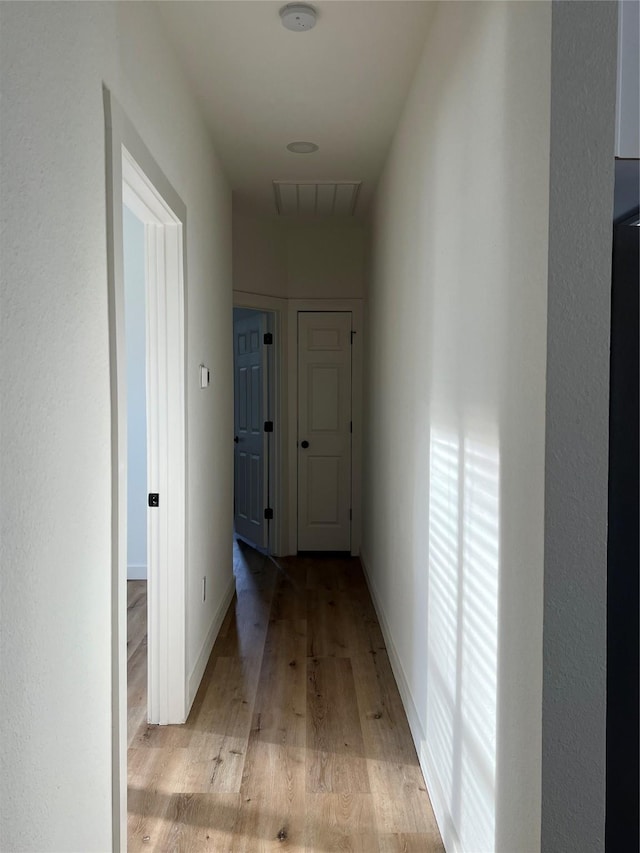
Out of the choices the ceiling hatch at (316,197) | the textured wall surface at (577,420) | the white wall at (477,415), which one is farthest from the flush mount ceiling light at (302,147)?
the textured wall surface at (577,420)

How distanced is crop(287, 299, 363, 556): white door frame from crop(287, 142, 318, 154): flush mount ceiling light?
184 centimetres

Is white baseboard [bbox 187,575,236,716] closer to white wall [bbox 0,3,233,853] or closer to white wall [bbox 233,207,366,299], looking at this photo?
white wall [bbox 0,3,233,853]

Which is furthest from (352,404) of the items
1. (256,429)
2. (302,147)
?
(302,147)

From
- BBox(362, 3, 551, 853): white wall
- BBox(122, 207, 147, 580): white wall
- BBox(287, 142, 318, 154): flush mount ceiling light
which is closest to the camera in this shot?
BBox(362, 3, 551, 853): white wall

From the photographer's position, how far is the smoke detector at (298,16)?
2205 millimetres

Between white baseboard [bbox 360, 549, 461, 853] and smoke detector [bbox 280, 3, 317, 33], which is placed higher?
smoke detector [bbox 280, 3, 317, 33]

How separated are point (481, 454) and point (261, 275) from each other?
12.3ft

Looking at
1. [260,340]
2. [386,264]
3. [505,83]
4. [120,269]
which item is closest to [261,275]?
Result: [260,340]

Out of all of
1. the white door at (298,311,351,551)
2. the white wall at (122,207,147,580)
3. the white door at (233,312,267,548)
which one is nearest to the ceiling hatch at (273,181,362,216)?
the white door at (298,311,351,551)

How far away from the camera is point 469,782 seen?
174 centimetres

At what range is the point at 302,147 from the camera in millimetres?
3553

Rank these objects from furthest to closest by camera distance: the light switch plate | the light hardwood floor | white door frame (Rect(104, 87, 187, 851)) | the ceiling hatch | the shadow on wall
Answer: the ceiling hatch, the light switch plate, white door frame (Rect(104, 87, 187, 851)), the light hardwood floor, the shadow on wall

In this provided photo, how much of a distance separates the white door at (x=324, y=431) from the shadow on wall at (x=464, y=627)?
323cm

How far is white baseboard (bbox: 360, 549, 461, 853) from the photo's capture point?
197cm
